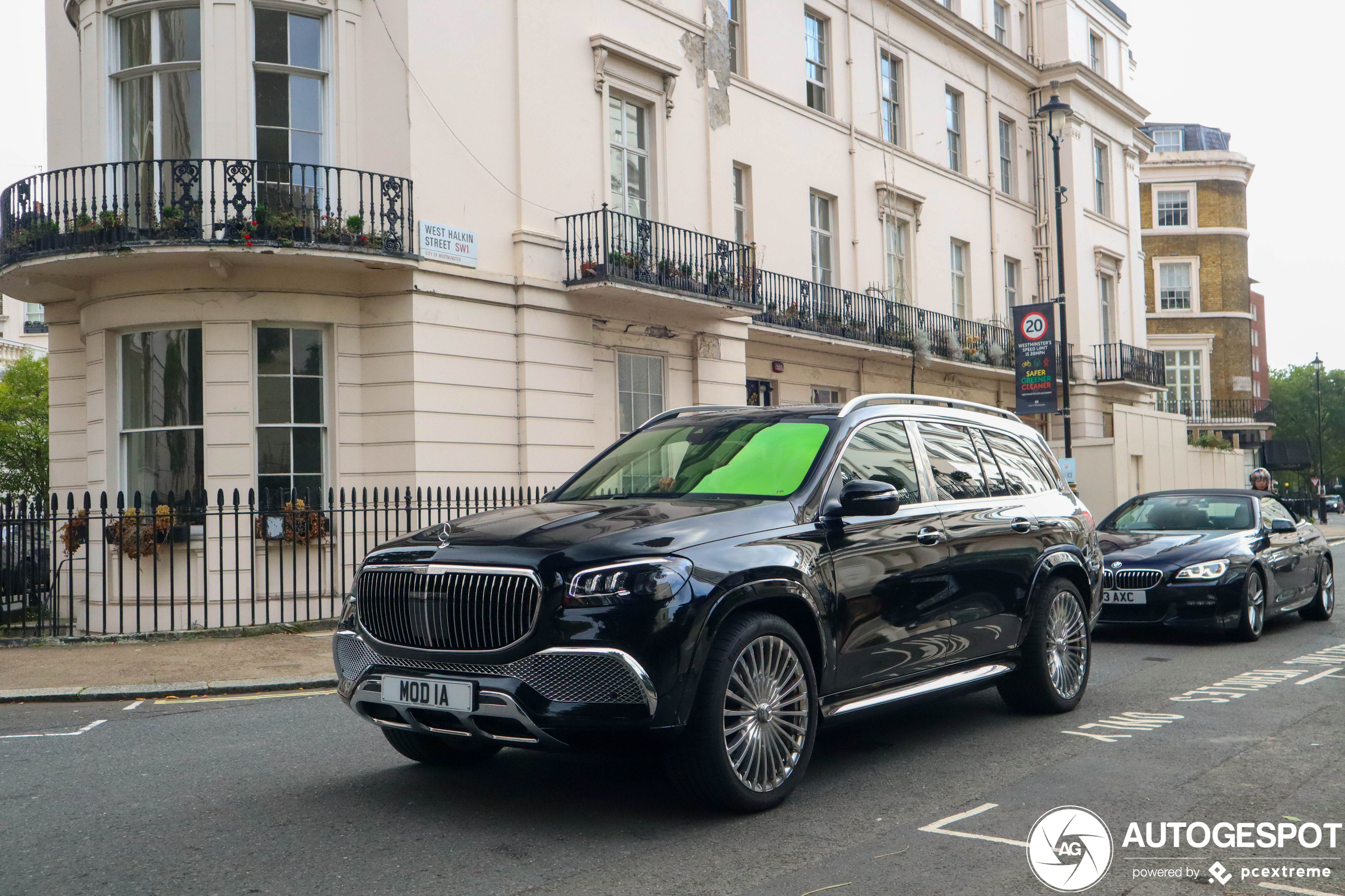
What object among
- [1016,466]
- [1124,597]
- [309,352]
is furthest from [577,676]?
[309,352]

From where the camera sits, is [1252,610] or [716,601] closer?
[716,601]

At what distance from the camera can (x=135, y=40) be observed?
15.4 meters

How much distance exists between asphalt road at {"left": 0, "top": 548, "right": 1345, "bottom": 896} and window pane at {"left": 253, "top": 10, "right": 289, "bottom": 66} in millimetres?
10008

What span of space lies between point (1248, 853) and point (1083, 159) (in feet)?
111

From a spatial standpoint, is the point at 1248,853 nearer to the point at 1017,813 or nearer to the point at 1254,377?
the point at 1017,813

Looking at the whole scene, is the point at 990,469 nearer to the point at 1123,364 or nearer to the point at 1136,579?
the point at 1136,579

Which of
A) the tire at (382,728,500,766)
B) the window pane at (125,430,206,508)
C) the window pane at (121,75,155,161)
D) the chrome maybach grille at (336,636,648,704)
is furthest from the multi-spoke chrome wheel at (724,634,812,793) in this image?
the window pane at (121,75,155,161)

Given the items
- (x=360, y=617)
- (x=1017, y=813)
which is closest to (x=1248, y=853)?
(x=1017, y=813)

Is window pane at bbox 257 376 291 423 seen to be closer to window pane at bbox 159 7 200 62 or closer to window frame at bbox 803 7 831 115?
window pane at bbox 159 7 200 62

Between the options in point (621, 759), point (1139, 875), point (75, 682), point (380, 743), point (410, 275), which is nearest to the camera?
point (1139, 875)

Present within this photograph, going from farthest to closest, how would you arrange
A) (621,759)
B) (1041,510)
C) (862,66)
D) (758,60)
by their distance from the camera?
(862,66) → (758,60) → (1041,510) → (621,759)

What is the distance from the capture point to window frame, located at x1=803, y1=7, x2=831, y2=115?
24.9 metres

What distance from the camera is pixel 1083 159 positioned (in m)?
35.3

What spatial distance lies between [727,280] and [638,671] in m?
15.4
